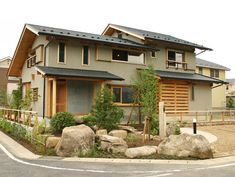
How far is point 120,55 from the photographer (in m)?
21.0

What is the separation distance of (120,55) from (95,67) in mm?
2471

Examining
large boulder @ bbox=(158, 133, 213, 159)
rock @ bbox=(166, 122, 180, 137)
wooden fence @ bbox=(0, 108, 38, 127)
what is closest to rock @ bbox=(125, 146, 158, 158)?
large boulder @ bbox=(158, 133, 213, 159)

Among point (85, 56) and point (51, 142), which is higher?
point (85, 56)

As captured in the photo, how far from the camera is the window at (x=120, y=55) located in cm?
2072

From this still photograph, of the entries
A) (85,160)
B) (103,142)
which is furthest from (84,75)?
(85,160)

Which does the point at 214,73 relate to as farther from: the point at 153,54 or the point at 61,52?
the point at 61,52

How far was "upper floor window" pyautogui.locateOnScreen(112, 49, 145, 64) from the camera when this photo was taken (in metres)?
20.8

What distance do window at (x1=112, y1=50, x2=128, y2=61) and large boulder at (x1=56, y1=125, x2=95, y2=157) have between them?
35.2ft

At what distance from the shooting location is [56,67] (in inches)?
717

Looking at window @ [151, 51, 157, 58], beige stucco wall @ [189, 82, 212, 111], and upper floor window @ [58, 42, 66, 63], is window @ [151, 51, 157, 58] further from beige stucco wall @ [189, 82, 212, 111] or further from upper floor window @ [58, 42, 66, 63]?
upper floor window @ [58, 42, 66, 63]

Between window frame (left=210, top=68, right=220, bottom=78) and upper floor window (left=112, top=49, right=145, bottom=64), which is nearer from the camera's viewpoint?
upper floor window (left=112, top=49, right=145, bottom=64)

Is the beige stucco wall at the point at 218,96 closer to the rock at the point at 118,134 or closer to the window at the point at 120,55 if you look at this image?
the window at the point at 120,55

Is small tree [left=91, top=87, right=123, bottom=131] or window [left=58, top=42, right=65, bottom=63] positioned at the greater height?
window [left=58, top=42, right=65, bottom=63]

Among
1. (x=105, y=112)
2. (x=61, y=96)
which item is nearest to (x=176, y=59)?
(x=61, y=96)
